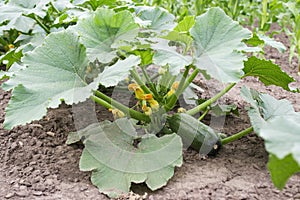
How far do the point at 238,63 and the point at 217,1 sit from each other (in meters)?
2.92

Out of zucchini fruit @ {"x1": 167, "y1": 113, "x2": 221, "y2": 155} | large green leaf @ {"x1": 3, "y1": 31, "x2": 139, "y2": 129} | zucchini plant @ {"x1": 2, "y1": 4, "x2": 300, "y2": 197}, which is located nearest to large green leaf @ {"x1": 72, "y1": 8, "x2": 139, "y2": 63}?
zucchini plant @ {"x1": 2, "y1": 4, "x2": 300, "y2": 197}

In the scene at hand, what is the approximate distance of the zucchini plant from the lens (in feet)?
6.45

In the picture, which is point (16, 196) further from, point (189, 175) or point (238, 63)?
point (238, 63)

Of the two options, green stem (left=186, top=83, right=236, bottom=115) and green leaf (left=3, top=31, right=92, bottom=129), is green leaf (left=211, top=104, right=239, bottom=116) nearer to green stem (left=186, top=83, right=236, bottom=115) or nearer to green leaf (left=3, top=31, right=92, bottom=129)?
green stem (left=186, top=83, right=236, bottom=115)

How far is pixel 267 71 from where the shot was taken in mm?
2322

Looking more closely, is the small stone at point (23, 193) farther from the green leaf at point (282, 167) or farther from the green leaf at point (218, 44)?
the green leaf at point (282, 167)

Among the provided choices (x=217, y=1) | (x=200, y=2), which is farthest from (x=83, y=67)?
(x=217, y=1)

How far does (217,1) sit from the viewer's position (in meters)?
4.73

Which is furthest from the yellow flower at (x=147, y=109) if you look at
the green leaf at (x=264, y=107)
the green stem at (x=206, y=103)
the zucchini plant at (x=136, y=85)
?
the green leaf at (x=264, y=107)

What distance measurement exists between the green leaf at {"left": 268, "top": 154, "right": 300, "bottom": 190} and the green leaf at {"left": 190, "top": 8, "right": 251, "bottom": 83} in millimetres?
618

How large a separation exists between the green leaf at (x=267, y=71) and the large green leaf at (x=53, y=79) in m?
0.62

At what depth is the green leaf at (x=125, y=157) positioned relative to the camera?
6.59 feet

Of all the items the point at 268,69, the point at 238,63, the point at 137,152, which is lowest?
the point at 137,152

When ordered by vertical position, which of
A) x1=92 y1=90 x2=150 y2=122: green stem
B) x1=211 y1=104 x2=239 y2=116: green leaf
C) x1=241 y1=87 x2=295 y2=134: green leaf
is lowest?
x1=211 y1=104 x2=239 y2=116: green leaf
